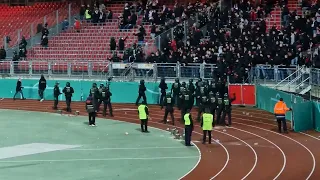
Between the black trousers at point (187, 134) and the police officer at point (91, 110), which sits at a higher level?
the police officer at point (91, 110)

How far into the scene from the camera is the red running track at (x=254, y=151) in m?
18.2

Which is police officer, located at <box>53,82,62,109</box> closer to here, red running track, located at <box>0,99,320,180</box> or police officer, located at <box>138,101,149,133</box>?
red running track, located at <box>0,99,320,180</box>

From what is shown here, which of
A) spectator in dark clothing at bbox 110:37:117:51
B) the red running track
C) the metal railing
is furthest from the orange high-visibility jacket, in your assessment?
the metal railing

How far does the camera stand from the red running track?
18.2 metres

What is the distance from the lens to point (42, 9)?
1983 inches

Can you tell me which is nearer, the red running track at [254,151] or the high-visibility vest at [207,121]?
the red running track at [254,151]

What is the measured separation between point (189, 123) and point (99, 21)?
23.3 metres

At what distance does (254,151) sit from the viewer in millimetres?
21469

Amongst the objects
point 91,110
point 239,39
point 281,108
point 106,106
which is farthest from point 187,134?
point 239,39

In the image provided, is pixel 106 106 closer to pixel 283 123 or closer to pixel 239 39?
pixel 239 39

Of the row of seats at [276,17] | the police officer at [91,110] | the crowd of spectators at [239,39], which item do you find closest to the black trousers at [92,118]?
the police officer at [91,110]

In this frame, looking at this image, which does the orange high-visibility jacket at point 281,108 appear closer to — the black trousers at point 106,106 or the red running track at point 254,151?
the red running track at point 254,151

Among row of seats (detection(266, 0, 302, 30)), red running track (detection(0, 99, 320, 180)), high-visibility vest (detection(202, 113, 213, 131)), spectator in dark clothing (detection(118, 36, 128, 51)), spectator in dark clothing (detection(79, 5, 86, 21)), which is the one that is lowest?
red running track (detection(0, 99, 320, 180))

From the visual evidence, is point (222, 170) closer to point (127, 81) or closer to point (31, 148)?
point (31, 148)
